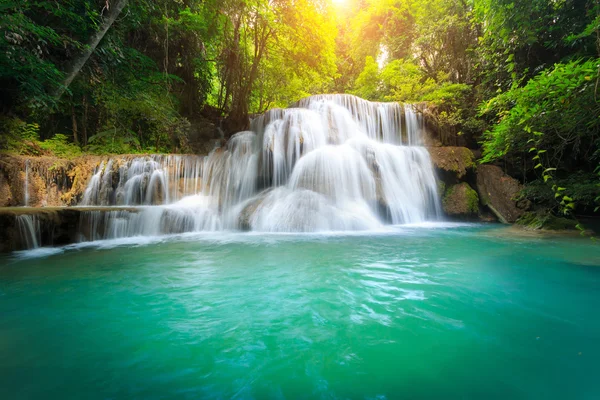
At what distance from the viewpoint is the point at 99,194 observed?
8.49 m

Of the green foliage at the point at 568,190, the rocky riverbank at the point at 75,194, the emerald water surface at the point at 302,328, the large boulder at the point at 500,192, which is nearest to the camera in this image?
the emerald water surface at the point at 302,328

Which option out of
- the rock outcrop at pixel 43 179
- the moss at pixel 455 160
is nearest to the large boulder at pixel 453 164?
the moss at pixel 455 160

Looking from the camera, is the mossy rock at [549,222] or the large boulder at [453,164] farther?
the large boulder at [453,164]

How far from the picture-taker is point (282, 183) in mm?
8930

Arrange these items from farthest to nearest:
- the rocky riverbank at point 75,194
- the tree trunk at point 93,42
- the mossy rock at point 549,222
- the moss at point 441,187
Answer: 1. the moss at point 441,187
2. the mossy rock at point 549,222
3. the tree trunk at point 93,42
4. the rocky riverbank at point 75,194

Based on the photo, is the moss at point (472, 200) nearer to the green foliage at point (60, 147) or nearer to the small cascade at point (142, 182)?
the small cascade at point (142, 182)

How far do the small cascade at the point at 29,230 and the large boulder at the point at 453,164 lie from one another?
11.3 m

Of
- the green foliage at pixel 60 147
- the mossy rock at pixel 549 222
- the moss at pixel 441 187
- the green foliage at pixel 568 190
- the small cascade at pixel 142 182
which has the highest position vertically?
the green foliage at pixel 60 147

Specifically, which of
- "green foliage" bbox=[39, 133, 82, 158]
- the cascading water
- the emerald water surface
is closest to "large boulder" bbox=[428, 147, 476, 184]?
the cascading water

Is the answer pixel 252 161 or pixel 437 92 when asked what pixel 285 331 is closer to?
pixel 252 161

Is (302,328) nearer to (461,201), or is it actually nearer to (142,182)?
(142,182)

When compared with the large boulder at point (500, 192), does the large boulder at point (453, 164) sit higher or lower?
higher

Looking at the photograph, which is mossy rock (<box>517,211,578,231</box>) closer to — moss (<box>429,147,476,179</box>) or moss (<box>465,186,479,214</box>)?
moss (<box>465,186,479,214</box>)

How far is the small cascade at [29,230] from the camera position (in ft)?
16.3
